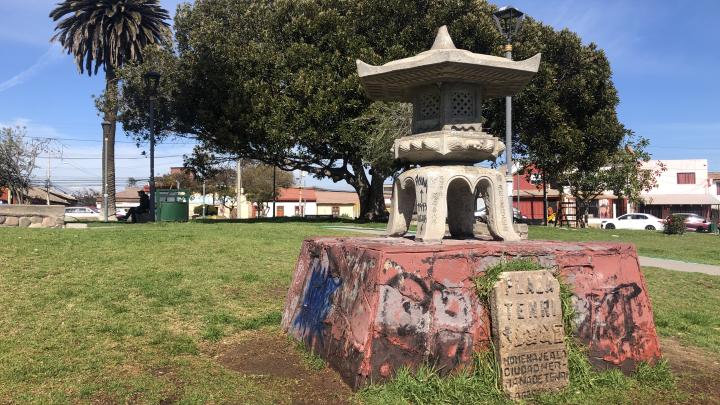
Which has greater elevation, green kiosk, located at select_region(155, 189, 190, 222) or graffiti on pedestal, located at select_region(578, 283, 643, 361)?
green kiosk, located at select_region(155, 189, 190, 222)

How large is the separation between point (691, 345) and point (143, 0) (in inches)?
1166

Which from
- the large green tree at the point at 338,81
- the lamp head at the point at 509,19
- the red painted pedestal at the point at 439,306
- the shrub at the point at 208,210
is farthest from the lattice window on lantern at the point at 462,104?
the shrub at the point at 208,210

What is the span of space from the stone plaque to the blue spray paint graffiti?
1.37 metres

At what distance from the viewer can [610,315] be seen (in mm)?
4367

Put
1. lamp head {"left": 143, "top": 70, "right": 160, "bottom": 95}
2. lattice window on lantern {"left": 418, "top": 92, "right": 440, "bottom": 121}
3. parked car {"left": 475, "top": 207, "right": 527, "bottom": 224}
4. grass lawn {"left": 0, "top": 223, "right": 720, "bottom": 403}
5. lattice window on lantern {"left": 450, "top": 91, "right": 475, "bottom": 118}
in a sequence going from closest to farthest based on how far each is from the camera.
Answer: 1. grass lawn {"left": 0, "top": 223, "right": 720, "bottom": 403}
2. lattice window on lantern {"left": 450, "top": 91, "right": 475, "bottom": 118}
3. lattice window on lantern {"left": 418, "top": 92, "right": 440, "bottom": 121}
4. parked car {"left": 475, "top": 207, "right": 527, "bottom": 224}
5. lamp head {"left": 143, "top": 70, "right": 160, "bottom": 95}

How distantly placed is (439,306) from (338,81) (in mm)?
16600

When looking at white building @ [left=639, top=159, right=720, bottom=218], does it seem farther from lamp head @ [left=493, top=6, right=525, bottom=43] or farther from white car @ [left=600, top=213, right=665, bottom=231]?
lamp head @ [left=493, top=6, right=525, bottom=43]

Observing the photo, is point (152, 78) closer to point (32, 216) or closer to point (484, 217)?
point (32, 216)

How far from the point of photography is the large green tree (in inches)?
758

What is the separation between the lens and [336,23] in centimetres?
2014

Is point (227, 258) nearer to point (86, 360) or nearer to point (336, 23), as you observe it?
point (86, 360)

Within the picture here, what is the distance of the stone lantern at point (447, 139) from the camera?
5254mm

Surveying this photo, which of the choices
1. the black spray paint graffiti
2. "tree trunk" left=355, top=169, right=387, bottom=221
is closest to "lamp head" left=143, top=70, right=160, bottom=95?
"tree trunk" left=355, top=169, right=387, bottom=221

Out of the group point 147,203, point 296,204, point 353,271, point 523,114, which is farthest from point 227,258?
point 296,204
